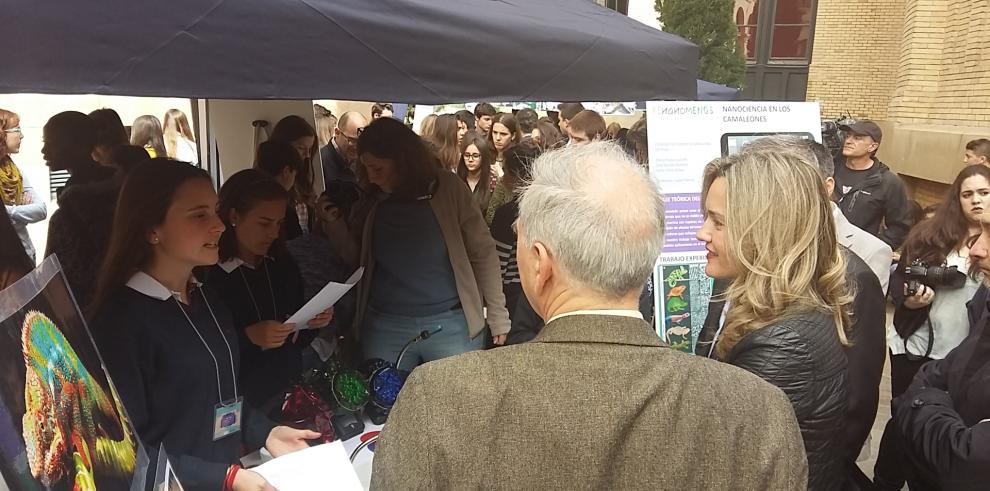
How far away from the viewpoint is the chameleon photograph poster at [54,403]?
0.83m

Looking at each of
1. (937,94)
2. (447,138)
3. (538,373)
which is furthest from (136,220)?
(937,94)

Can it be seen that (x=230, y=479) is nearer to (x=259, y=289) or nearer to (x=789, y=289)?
(x=259, y=289)

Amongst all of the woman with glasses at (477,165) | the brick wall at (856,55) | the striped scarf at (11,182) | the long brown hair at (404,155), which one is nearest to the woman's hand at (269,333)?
the long brown hair at (404,155)

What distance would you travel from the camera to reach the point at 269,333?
2258 mm

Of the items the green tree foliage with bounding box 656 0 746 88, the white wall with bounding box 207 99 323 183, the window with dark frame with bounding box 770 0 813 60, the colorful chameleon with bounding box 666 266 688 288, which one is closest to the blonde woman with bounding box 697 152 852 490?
the colorful chameleon with bounding box 666 266 688 288

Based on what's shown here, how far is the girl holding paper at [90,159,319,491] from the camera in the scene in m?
1.64

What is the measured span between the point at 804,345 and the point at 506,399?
32.0 inches

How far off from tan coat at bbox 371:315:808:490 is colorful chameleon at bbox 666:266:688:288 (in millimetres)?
1949

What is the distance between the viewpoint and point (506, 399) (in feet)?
3.21

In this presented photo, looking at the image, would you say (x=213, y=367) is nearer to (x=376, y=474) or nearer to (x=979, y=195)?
(x=376, y=474)

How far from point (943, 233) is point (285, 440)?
331 centimetres

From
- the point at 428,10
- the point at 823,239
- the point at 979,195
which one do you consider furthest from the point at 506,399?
the point at 979,195

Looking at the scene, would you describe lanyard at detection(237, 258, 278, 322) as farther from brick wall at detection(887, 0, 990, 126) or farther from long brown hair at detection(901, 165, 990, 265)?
brick wall at detection(887, 0, 990, 126)

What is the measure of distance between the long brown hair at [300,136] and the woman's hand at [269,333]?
203 cm
